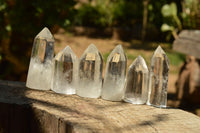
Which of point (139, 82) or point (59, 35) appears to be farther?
point (59, 35)

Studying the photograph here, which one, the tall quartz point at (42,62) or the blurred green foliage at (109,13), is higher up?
the blurred green foliage at (109,13)

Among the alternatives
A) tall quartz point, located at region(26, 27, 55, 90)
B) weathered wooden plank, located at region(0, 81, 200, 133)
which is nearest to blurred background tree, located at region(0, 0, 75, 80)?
tall quartz point, located at region(26, 27, 55, 90)

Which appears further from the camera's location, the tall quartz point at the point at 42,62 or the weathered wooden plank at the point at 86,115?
the tall quartz point at the point at 42,62

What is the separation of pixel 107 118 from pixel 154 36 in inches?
305

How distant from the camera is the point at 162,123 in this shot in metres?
1.23

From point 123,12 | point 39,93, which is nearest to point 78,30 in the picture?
point 123,12

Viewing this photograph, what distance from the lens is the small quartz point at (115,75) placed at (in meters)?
1.42

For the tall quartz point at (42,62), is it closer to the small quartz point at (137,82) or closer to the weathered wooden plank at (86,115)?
the weathered wooden plank at (86,115)

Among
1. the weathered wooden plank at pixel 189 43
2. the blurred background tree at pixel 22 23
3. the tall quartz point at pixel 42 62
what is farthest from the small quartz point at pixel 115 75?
the weathered wooden plank at pixel 189 43

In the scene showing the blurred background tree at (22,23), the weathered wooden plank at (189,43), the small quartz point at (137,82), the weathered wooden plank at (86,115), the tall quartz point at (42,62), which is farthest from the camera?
the weathered wooden plank at (189,43)

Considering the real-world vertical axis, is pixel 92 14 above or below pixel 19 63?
above

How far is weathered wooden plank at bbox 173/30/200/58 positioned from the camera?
3.42 m

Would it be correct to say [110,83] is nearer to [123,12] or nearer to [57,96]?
[57,96]

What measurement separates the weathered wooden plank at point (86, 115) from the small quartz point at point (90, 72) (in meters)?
0.05
